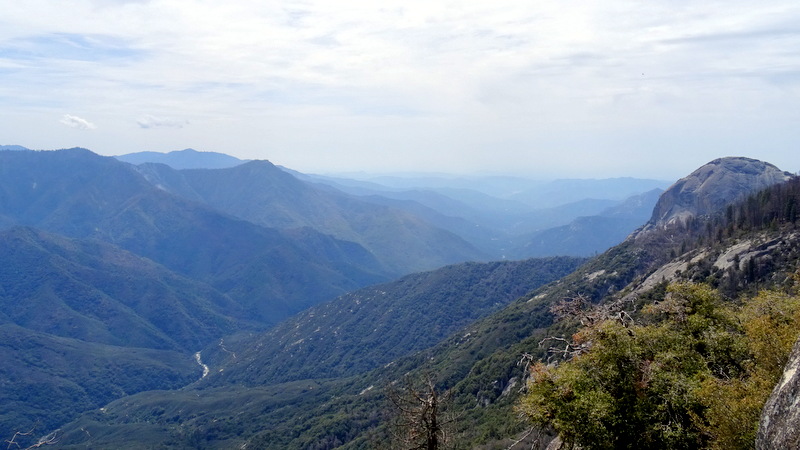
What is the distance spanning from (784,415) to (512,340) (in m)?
125

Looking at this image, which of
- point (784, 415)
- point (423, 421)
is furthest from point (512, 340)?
point (784, 415)

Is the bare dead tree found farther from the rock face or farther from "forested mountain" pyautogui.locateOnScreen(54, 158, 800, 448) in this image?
the rock face

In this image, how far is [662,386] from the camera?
862 inches

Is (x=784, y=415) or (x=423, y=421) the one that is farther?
(x=423, y=421)

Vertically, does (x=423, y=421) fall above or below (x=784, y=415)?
below

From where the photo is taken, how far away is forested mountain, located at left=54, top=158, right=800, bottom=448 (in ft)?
289

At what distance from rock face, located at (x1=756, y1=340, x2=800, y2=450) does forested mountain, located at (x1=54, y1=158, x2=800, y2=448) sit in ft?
38.9

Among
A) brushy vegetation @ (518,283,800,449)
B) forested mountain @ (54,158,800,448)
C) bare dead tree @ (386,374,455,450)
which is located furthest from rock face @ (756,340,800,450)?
forested mountain @ (54,158,800,448)

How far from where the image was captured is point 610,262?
171125 millimetres

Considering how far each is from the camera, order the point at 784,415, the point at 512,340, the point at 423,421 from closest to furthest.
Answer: the point at 784,415, the point at 423,421, the point at 512,340

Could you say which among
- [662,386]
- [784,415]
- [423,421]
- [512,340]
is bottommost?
[512,340]

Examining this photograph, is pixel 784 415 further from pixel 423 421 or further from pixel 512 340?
pixel 512 340

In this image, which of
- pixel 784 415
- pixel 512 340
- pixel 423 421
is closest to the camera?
pixel 784 415

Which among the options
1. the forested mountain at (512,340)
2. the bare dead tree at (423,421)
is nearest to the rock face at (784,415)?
the bare dead tree at (423,421)
